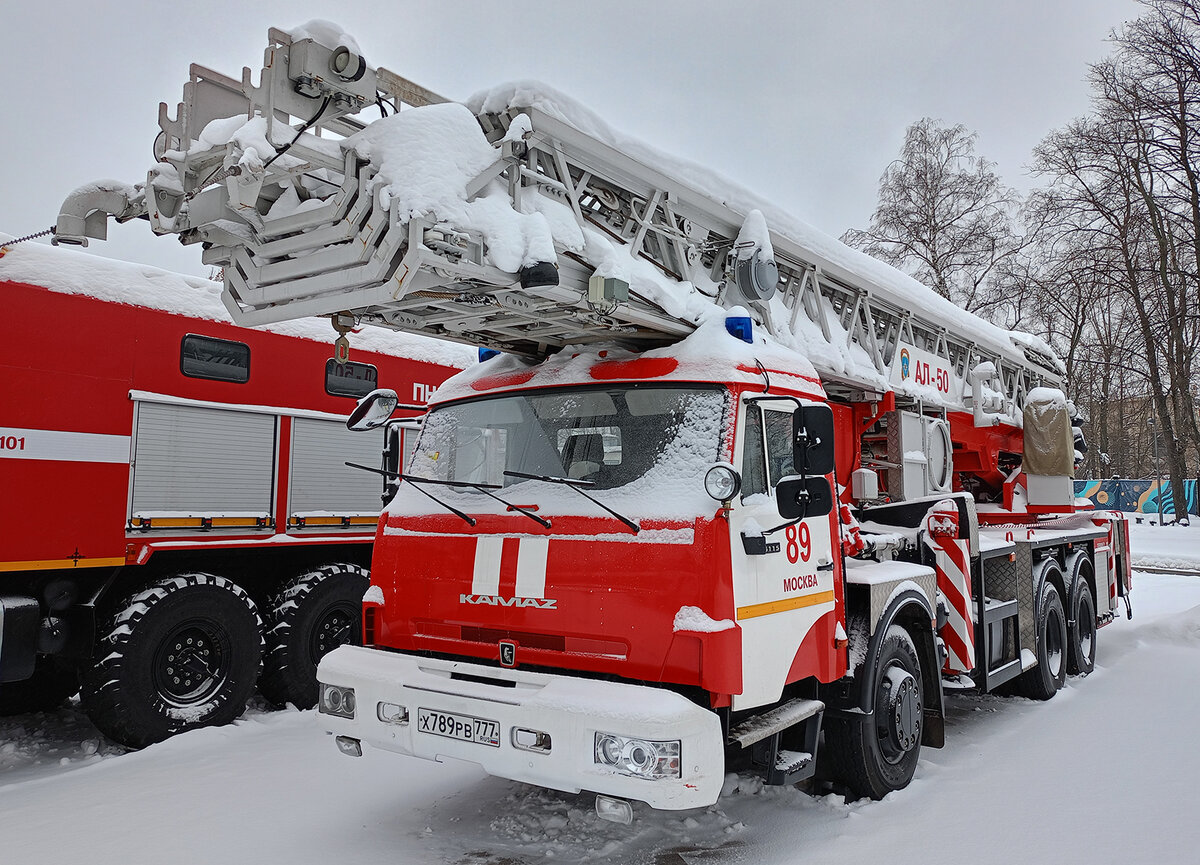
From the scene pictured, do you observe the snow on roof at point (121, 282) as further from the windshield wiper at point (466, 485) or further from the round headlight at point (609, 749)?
the round headlight at point (609, 749)

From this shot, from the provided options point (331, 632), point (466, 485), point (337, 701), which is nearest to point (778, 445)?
point (466, 485)

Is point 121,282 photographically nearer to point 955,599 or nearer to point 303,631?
point 303,631

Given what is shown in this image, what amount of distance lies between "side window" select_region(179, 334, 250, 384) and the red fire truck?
0.01 m

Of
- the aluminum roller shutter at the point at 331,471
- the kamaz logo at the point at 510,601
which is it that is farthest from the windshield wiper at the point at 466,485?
the aluminum roller shutter at the point at 331,471

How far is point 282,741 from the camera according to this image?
5820mm

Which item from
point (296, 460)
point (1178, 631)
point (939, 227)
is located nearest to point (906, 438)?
point (296, 460)

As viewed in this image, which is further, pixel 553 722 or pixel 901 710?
pixel 901 710

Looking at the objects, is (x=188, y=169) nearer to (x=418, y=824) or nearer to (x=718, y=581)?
(x=718, y=581)

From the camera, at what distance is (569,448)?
13.7 ft

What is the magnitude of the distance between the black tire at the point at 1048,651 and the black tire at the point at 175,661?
6055 mm

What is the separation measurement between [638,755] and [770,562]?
1076 mm

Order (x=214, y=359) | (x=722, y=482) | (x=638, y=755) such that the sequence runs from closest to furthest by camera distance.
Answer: (x=638, y=755) < (x=722, y=482) < (x=214, y=359)

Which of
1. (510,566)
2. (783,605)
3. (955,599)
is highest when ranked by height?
(510,566)

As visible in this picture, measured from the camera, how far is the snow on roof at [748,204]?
3973mm
